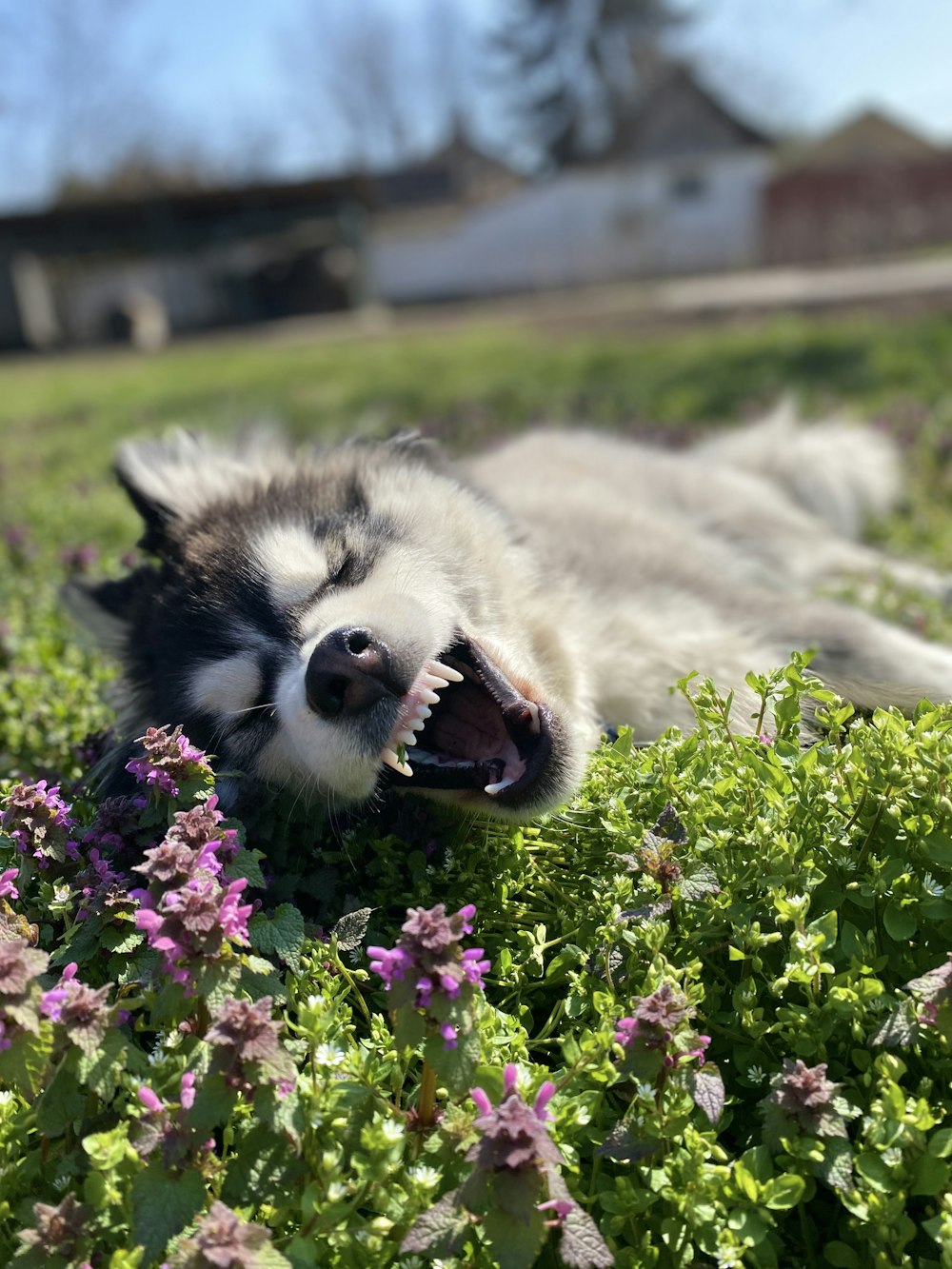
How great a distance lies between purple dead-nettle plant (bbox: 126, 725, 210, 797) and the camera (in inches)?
81.2

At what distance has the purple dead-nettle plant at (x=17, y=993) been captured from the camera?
162 centimetres

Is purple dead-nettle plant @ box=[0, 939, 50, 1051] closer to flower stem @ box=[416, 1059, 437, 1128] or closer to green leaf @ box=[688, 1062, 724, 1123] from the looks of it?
flower stem @ box=[416, 1059, 437, 1128]

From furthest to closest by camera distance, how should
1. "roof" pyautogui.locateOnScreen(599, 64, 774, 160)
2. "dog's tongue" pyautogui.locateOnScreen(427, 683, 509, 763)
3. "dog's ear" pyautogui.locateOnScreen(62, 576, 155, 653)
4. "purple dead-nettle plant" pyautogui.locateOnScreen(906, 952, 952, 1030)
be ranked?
"roof" pyautogui.locateOnScreen(599, 64, 774, 160)
"dog's ear" pyautogui.locateOnScreen(62, 576, 155, 653)
"dog's tongue" pyautogui.locateOnScreen(427, 683, 509, 763)
"purple dead-nettle plant" pyautogui.locateOnScreen(906, 952, 952, 1030)

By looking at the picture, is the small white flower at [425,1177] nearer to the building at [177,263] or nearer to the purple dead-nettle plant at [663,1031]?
the purple dead-nettle plant at [663,1031]

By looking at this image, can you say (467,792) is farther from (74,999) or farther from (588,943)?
(74,999)

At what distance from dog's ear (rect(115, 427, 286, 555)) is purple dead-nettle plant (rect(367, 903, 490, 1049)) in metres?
1.92

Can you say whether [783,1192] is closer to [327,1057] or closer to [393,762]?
[327,1057]

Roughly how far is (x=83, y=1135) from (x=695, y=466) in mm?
4853

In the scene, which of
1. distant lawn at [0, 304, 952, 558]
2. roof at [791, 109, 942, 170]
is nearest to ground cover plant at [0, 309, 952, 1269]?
distant lawn at [0, 304, 952, 558]

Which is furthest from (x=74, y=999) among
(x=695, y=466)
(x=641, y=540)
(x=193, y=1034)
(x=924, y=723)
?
(x=695, y=466)

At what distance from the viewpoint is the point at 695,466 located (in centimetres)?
588

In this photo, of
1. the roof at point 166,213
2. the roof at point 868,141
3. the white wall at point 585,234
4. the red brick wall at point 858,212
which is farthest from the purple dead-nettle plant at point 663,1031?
the roof at point 868,141

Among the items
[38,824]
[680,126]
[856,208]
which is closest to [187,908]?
[38,824]

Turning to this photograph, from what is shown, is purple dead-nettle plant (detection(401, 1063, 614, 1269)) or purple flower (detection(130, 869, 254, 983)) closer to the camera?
purple dead-nettle plant (detection(401, 1063, 614, 1269))
